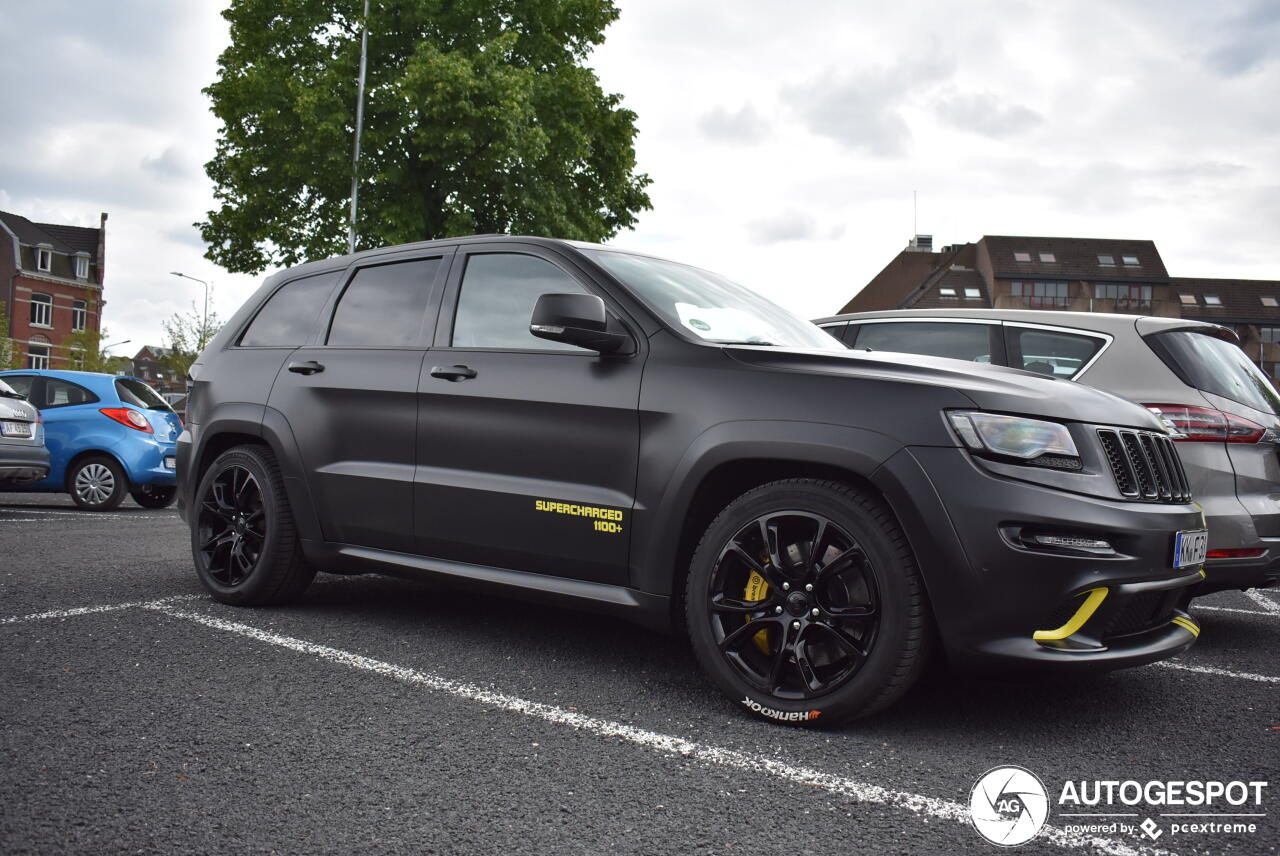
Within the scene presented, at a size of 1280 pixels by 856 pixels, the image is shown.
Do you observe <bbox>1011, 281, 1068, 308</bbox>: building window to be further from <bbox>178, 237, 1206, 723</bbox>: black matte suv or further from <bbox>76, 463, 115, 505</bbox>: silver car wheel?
<bbox>178, 237, 1206, 723</bbox>: black matte suv

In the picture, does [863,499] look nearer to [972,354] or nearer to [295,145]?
[972,354]

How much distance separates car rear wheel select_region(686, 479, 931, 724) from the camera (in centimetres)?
320

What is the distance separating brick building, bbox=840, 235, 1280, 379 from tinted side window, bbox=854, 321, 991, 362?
67.3 m

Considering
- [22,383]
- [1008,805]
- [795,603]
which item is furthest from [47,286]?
[1008,805]

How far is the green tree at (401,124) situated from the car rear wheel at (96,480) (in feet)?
34.5

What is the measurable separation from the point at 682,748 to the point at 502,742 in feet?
1.81

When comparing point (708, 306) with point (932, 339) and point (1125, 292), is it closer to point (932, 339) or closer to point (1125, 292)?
point (932, 339)

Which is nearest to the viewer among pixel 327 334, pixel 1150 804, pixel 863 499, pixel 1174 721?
pixel 1150 804

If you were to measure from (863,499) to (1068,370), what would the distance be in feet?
8.68

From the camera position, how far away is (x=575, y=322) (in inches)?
145

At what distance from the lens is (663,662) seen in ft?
14.0

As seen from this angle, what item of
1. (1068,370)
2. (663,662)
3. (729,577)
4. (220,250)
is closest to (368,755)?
(729,577)

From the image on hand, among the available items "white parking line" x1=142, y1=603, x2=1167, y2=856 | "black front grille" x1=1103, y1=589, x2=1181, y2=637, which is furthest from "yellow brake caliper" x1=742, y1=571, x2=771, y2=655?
"black front grille" x1=1103, y1=589, x2=1181, y2=637

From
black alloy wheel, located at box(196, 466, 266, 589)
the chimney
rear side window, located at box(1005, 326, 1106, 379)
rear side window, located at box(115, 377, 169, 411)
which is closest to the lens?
black alloy wheel, located at box(196, 466, 266, 589)
